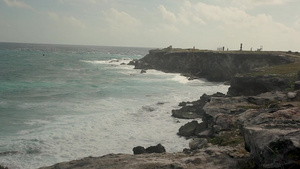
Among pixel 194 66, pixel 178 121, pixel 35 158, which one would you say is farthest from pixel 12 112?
pixel 194 66

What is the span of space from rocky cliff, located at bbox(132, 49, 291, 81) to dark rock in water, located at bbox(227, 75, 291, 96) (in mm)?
21255

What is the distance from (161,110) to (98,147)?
1262cm

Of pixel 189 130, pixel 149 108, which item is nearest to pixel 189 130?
pixel 189 130

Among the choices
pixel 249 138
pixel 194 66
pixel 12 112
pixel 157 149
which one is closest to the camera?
pixel 249 138

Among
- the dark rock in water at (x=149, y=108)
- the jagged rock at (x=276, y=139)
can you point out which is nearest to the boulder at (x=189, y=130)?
the dark rock in water at (x=149, y=108)

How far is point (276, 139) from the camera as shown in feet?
25.6

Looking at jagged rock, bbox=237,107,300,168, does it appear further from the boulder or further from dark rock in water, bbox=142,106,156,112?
dark rock in water, bbox=142,106,156,112

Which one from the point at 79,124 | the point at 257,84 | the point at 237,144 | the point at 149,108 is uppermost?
the point at 257,84

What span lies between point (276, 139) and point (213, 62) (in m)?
58.2

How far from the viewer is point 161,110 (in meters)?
31.5

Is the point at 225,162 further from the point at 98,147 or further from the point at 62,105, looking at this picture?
the point at 62,105

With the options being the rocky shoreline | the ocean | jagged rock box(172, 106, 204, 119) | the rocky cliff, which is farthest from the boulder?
the rocky cliff

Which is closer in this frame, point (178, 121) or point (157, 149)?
point (157, 149)

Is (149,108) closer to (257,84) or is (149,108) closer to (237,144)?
(257,84)
